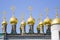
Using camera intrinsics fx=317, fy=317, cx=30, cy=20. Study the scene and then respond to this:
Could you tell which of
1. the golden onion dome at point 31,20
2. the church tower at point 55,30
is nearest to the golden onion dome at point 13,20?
the golden onion dome at point 31,20

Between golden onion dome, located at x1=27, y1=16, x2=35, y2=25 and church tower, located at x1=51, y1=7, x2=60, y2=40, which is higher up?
golden onion dome, located at x1=27, y1=16, x2=35, y2=25

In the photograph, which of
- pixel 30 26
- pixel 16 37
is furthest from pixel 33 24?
pixel 16 37

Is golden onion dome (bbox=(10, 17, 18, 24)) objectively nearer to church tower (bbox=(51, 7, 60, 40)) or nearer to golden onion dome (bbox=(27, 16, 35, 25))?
golden onion dome (bbox=(27, 16, 35, 25))

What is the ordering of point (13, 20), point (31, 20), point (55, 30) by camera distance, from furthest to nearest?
point (31, 20)
point (13, 20)
point (55, 30)

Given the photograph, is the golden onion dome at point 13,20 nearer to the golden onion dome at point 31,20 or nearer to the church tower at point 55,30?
the golden onion dome at point 31,20

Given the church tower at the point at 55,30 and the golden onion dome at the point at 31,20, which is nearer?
the church tower at the point at 55,30

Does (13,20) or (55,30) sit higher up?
(13,20)

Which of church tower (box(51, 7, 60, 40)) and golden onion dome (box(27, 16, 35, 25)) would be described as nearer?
church tower (box(51, 7, 60, 40))

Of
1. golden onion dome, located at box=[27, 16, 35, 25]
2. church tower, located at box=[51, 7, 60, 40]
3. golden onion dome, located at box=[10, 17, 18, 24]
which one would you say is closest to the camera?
church tower, located at box=[51, 7, 60, 40]

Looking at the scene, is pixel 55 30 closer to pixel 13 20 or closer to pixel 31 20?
pixel 31 20

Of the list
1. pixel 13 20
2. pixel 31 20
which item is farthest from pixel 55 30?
pixel 13 20

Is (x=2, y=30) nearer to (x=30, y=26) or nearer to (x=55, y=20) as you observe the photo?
(x=30, y=26)

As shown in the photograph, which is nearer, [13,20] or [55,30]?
[55,30]

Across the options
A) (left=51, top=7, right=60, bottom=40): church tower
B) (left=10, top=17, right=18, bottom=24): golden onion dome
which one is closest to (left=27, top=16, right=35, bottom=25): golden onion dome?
(left=10, top=17, right=18, bottom=24): golden onion dome
